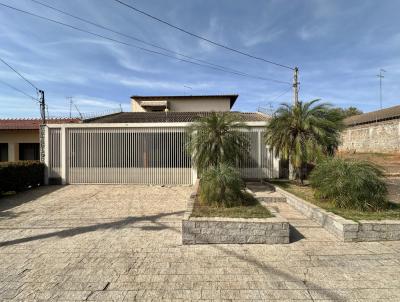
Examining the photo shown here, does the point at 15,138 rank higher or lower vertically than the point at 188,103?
lower

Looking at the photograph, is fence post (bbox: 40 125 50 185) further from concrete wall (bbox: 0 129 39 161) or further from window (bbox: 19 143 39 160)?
window (bbox: 19 143 39 160)

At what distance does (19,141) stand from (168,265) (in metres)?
16.3

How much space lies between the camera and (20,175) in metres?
9.28

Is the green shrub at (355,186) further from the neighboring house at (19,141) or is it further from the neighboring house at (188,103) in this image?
the neighboring house at (188,103)

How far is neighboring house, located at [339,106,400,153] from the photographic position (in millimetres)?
20516

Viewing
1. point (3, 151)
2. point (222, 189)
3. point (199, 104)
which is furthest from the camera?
point (199, 104)

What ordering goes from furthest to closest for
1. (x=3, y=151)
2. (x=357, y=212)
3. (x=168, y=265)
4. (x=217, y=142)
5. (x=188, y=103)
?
(x=188, y=103)
(x=3, y=151)
(x=217, y=142)
(x=357, y=212)
(x=168, y=265)

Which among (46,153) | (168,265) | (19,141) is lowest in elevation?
(168,265)

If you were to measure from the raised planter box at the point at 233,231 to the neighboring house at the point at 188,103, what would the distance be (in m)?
18.8

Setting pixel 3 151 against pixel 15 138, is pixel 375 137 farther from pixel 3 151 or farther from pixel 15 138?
pixel 3 151

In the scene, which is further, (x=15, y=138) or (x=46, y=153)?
(x=15, y=138)

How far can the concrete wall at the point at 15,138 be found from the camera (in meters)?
15.1

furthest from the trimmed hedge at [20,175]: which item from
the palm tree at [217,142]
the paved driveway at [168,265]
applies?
the palm tree at [217,142]

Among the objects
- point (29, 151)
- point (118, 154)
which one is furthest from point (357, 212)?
point (29, 151)
